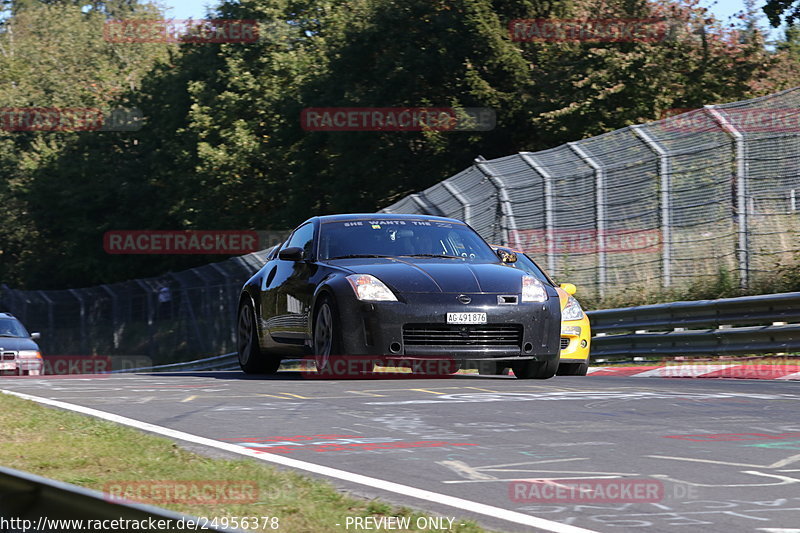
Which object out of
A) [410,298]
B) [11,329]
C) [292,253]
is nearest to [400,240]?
[292,253]

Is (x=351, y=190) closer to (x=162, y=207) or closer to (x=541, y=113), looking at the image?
(x=541, y=113)

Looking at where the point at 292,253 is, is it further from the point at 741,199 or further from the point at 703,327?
the point at 741,199

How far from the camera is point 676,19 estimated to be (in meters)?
38.2

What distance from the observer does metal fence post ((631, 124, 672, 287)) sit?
1809cm

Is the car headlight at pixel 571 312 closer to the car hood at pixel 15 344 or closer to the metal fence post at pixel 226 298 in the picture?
the car hood at pixel 15 344

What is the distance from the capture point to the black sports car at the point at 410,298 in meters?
10.9

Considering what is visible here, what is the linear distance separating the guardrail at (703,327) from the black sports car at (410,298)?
3.85 m

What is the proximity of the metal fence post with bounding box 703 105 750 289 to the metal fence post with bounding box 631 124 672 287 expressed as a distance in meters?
1.15

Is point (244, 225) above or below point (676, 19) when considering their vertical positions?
below

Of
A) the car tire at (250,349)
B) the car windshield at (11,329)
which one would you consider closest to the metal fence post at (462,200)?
the car tire at (250,349)

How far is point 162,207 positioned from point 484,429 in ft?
182

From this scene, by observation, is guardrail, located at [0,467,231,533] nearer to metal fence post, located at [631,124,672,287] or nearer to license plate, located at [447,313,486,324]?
license plate, located at [447,313,486,324]

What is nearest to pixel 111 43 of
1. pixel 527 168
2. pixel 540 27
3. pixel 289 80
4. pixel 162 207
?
pixel 162 207

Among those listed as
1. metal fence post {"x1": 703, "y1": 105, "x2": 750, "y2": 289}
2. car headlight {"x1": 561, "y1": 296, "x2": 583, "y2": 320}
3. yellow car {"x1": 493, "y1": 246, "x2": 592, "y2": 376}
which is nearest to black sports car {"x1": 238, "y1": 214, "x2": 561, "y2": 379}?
yellow car {"x1": 493, "y1": 246, "x2": 592, "y2": 376}
